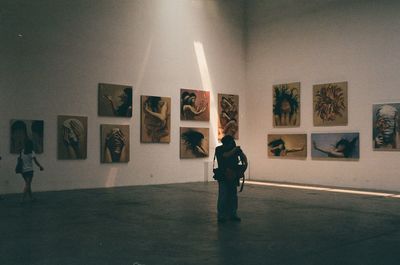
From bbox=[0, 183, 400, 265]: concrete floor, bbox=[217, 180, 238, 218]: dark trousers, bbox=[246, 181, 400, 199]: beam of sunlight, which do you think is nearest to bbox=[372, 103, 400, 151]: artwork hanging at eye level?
bbox=[246, 181, 400, 199]: beam of sunlight

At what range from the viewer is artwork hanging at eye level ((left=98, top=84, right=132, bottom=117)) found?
22250 mm

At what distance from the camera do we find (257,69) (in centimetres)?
2723

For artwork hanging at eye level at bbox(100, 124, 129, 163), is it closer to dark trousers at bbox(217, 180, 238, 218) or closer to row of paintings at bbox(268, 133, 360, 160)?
row of paintings at bbox(268, 133, 360, 160)

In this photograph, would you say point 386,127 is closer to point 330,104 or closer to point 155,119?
point 330,104

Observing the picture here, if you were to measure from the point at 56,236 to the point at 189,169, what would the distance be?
A: 48.3ft

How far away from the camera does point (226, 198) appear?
42.3 ft

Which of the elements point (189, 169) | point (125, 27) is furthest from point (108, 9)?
point (189, 169)

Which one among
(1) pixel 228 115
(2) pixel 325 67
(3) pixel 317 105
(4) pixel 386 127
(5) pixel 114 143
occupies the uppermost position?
(2) pixel 325 67

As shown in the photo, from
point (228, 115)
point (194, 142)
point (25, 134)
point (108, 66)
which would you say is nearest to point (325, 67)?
point (228, 115)

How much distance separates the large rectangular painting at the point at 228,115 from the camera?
26.7 metres

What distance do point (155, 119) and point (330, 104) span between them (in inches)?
327

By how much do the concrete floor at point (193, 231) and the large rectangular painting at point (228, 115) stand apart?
27.4 ft

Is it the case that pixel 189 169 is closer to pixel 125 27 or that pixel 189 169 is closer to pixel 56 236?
pixel 125 27

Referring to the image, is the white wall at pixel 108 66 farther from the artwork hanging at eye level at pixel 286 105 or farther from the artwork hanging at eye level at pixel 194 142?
the artwork hanging at eye level at pixel 286 105
